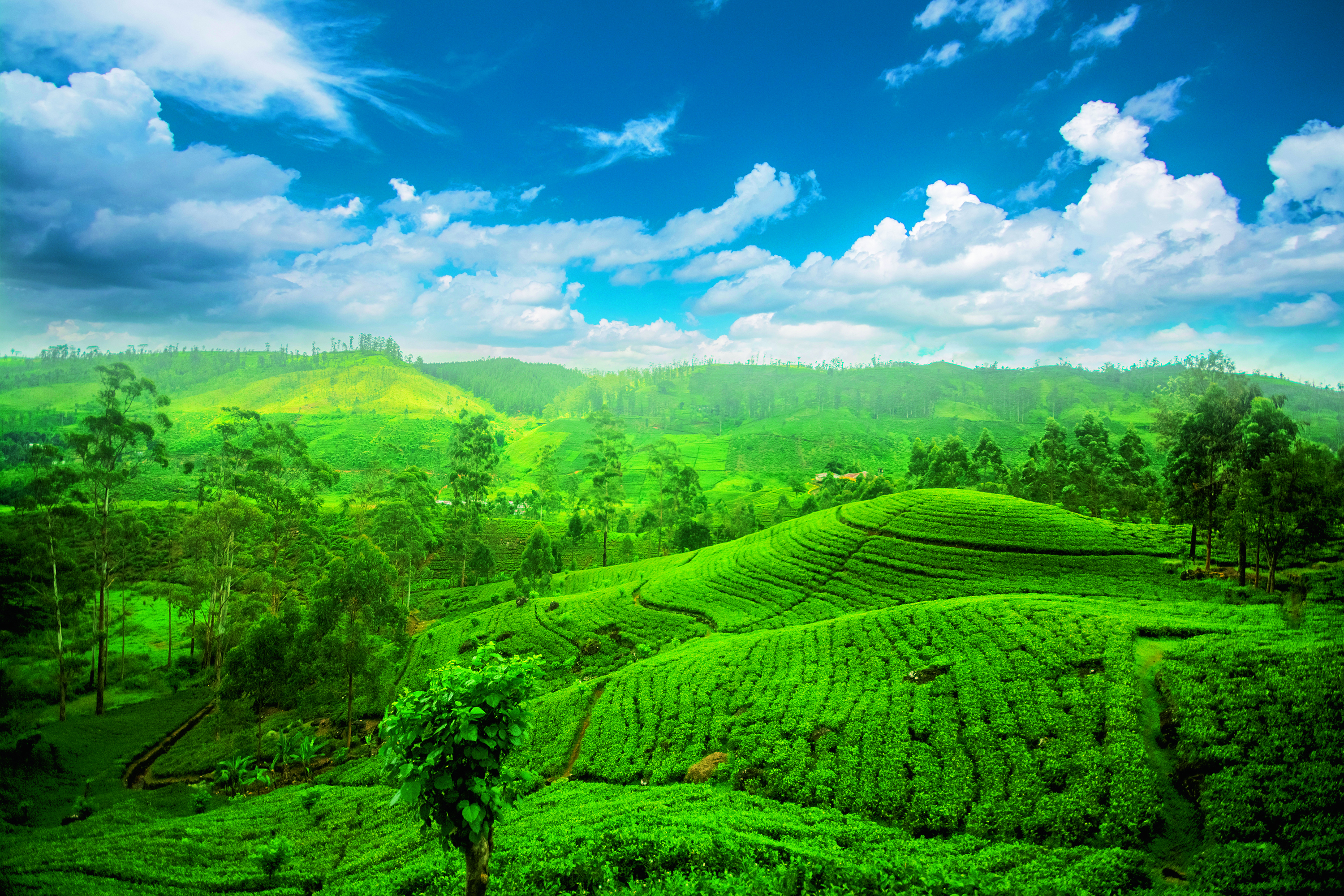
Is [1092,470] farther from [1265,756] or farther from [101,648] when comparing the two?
[101,648]

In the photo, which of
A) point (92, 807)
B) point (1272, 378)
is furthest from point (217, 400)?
point (1272, 378)

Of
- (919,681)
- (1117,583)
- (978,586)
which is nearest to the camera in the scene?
(919,681)

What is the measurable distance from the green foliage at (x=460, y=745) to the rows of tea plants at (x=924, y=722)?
32.3 ft

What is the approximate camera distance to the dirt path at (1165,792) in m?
10.2

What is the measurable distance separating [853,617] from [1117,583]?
17596mm

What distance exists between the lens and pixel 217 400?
584 ft

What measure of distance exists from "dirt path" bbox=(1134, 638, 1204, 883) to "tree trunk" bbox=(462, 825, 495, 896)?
13281 millimetres

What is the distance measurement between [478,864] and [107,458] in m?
42.0

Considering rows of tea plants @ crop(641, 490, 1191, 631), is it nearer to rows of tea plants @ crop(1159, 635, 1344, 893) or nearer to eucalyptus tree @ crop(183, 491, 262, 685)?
rows of tea plants @ crop(1159, 635, 1344, 893)

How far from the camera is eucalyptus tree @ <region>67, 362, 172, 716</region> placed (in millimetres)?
32531

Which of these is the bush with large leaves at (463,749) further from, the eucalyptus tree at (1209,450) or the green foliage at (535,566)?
the green foliage at (535,566)

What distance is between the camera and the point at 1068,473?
67750mm

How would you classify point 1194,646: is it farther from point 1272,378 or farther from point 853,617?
point 1272,378

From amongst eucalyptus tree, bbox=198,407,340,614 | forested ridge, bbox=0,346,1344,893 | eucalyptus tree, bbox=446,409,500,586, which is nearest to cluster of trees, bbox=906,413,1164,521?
forested ridge, bbox=0,346,1344,893
